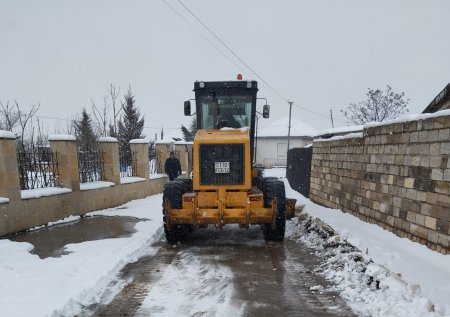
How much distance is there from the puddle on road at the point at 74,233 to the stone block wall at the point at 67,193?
1.17ft

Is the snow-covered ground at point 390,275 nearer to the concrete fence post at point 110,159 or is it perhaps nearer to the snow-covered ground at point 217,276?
the snow-covered ground at point 217,276

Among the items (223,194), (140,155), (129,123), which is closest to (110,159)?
(140,155)

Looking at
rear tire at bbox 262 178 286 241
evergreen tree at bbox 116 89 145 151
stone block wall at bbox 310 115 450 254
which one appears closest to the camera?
stone block wall at bbox 310 115 450 254

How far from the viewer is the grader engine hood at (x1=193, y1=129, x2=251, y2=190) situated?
6812 millimetres

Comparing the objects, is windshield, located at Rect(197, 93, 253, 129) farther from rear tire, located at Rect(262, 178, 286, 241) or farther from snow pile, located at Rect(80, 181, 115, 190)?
snow pile, located at Rect(80, 181, 115, 190)

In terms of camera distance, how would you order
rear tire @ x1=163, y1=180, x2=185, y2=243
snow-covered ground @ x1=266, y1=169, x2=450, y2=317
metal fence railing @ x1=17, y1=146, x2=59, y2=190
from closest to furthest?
snow-covered ground @ x1=266, y1=169, x2=450, y2=317, rear tire @ x1=163, y1=180, x2=185, y2=243, metal fence railing @ x1=17, y1=146, x2=59, y2=190

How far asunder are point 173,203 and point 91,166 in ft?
18.5

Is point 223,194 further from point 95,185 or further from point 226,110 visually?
point 95,185

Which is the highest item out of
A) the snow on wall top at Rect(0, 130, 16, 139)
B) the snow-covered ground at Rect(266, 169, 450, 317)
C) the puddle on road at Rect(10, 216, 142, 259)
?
the snow on wall top at Rect(0, 130, 16, 139)

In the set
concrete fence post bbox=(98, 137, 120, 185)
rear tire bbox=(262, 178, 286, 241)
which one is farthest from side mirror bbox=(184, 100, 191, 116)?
concrete fence post bbox=(98, 137, 120, 185)

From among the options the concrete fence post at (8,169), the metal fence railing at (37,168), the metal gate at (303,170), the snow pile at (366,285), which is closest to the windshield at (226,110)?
the snow pile at (366,285)

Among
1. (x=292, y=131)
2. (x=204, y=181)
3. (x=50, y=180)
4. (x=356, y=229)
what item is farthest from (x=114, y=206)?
(x=292, y=131)

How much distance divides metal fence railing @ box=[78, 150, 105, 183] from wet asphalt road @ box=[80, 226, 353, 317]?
16.2 ft

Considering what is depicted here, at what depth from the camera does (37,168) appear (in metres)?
8.96
